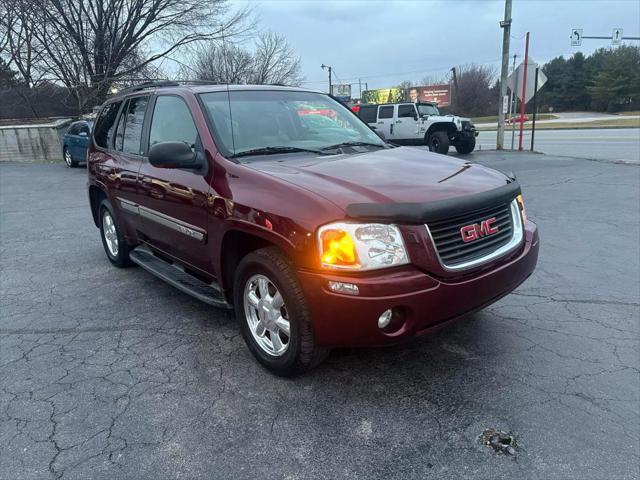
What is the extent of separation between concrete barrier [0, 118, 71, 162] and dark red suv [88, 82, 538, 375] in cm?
1964

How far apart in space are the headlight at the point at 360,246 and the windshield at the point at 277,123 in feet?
3.97

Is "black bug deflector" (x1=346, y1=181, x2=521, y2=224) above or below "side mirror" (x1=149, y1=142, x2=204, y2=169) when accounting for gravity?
below

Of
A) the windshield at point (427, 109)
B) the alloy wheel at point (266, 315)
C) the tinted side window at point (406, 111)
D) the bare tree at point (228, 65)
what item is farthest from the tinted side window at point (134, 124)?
the bare tree at point (228, 65)

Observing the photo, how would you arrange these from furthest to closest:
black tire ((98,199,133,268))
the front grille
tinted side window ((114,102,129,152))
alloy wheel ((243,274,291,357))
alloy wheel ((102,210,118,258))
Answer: alloy wheel ((102,210,118,258)) → black tire ((98,199,133,268)) → tinted side window ((114,102,129,152)) → alloy wheel ((243,274,291,357)) → the front grille

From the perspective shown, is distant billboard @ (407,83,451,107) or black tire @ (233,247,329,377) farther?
distant billboard @ (407,83,451,107)

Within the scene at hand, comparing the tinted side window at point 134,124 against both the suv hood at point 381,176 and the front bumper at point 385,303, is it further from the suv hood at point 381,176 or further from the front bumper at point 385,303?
the front bumper at point 385,303

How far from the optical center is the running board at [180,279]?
11.6 feet

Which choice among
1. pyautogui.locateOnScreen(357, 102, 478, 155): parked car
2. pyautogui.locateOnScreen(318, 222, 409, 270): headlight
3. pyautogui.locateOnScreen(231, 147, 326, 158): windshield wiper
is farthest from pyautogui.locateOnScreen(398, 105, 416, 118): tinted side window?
pyautogui.locateOnScreen(318, 222, 409, 270): headlight

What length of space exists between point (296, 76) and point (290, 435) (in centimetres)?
3880

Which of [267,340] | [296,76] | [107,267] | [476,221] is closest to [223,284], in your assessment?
[267,340]

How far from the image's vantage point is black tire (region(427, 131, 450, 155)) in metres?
17.3

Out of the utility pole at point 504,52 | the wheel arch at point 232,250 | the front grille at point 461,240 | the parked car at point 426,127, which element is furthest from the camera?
the utility pole at point 504,52

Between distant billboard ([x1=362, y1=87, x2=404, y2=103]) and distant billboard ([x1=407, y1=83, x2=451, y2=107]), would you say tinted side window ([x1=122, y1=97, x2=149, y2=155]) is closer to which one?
distant billboard ([x1=362, y1=87, x2=404, y2=103])

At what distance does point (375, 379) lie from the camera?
121 inches
